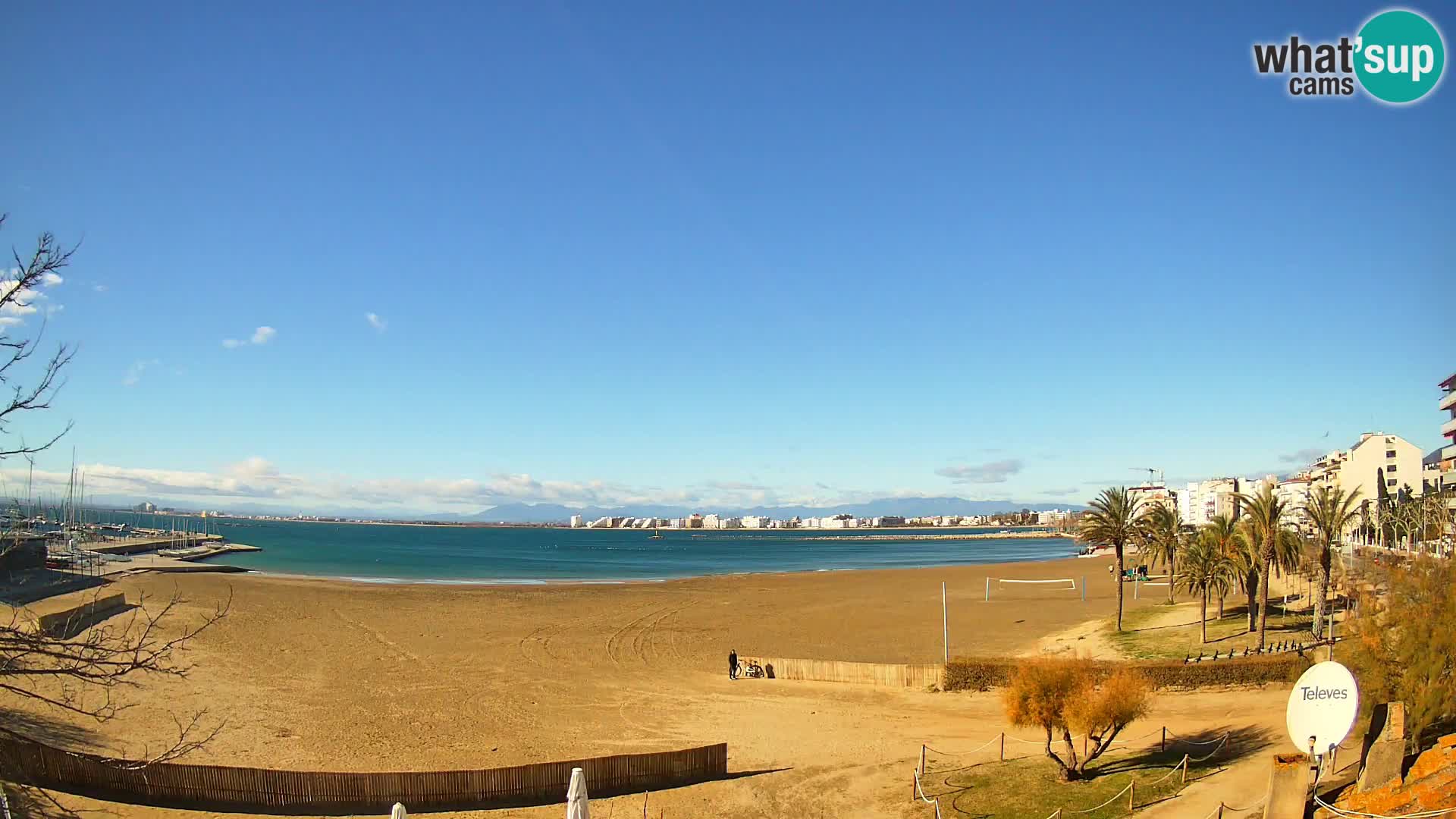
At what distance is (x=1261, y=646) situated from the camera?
29.8 metres

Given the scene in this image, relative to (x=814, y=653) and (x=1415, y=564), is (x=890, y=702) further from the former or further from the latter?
(x=1415, y=564)

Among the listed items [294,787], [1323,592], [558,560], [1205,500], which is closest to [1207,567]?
[1323,592]

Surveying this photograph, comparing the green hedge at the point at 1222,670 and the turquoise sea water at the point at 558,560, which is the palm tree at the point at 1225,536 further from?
the turquoise sea water at the point at 558,560

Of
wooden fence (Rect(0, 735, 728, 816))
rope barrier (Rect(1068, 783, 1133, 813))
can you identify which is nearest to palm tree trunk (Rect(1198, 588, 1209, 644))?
rope barrier (Rect(1068, 783, 1133, 813))

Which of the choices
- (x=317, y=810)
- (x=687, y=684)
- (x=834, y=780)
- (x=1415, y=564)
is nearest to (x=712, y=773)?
(x=834, y=780)

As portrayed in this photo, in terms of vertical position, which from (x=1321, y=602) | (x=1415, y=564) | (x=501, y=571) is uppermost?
(x=1415, y=564)

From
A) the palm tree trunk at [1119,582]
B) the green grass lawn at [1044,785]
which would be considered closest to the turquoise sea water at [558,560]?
the palm tree trunk at [1119,582]

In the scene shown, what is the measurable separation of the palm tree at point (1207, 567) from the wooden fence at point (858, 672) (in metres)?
12.8

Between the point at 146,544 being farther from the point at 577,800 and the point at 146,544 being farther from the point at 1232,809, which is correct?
the point at 1232,809

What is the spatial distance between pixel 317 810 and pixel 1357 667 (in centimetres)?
2249

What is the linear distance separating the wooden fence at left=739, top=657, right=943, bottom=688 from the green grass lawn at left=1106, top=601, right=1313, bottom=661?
793 cm

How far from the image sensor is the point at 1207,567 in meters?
35.1

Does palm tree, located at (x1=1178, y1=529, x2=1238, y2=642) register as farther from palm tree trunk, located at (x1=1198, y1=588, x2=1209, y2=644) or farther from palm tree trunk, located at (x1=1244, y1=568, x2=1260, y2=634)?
palm tree trunk, located at (x1=1244, y1=568, x2=1260, y2=634)

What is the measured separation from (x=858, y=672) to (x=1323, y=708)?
17314mm
